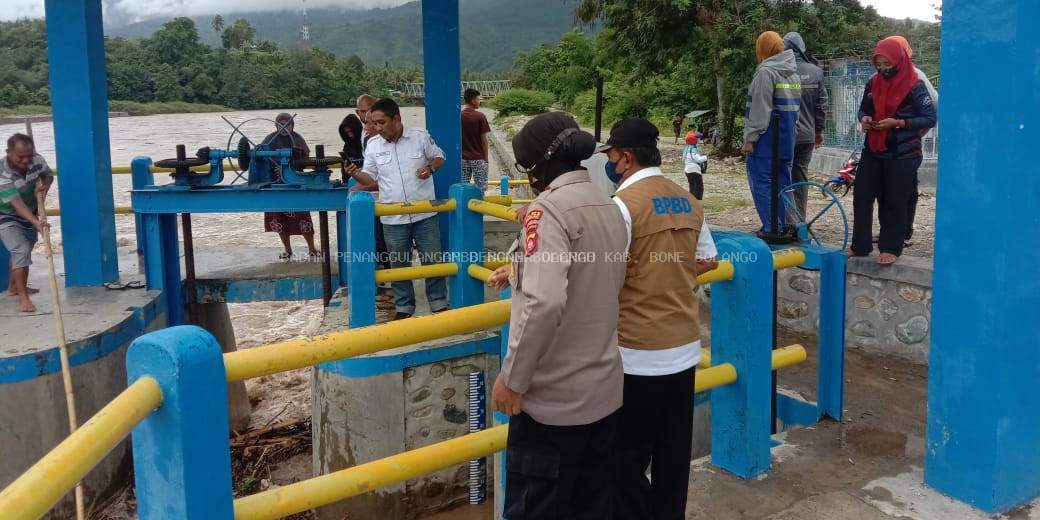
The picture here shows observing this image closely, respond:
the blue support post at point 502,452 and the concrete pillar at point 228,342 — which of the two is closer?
the blue support post at point 502,452

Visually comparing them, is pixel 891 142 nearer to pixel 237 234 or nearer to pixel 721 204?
pixel 721 204

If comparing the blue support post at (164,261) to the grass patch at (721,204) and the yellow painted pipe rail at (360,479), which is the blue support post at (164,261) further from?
the grass patch at (721,204)

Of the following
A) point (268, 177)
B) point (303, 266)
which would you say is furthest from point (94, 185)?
point (303, 266)

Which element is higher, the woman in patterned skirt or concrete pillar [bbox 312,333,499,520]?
the woman in patterned skirt

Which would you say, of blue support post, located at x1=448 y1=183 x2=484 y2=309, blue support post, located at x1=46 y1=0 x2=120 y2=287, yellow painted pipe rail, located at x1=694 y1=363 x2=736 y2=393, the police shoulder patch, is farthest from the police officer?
blue support post, located at x1=46 y1=0 x2=120 y2=287

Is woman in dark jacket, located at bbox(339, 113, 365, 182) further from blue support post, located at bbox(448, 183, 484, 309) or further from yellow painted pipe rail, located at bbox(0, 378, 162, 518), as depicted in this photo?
yellow painted pipe rail, located at bbox(0, 378, 162, 518)

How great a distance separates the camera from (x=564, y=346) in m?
2.29

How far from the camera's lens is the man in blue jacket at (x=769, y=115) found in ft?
19.7

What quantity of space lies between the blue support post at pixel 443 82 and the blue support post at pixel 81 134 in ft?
8.39

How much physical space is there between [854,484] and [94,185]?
5.95 m

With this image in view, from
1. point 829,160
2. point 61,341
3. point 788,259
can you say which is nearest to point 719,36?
point 829,160

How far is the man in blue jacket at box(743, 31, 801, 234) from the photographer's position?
600 cm

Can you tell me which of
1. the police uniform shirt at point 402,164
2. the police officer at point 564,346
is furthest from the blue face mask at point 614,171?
the police uniform shirt at point 402,164

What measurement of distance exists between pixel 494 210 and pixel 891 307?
8.87 feet
